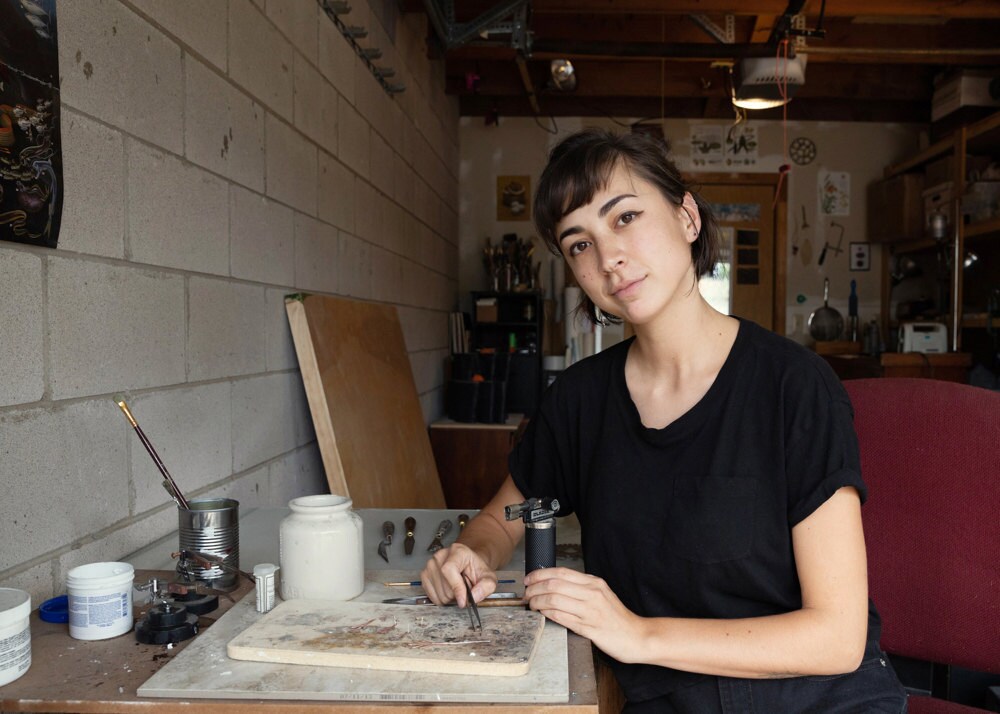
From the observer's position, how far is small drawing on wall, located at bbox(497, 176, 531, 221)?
5.57 m

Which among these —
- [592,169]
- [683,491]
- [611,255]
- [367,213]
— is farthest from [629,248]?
[367,213]

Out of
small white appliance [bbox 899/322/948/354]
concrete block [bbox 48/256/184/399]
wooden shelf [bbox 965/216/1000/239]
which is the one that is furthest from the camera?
small white appliance [bbox 899/322/948/354]

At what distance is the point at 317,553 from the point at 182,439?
2.08 feet

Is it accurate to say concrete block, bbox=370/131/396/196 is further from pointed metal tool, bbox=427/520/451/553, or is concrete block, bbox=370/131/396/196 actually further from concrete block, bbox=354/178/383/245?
pointed metal tool, bbox=427/520/451/553

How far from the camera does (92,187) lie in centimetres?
125

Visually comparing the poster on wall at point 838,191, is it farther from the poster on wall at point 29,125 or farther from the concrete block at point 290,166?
the poster on wall at point 29,125

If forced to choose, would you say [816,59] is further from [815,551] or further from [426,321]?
[815,551]

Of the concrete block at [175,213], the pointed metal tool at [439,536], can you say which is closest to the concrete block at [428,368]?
the concrete block at [175,213]

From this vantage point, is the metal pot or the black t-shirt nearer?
the black t-shirt

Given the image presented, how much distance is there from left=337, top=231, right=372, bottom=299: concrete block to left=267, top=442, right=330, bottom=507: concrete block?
1.89ft

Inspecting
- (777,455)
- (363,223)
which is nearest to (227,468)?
(777,455)

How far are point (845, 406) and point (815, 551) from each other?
22cm

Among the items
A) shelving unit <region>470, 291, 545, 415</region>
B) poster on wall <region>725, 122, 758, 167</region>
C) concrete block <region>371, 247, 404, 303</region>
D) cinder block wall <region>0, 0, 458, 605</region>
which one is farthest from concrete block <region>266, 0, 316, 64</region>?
poster on wall <region>725, 122, 758, 167</region>

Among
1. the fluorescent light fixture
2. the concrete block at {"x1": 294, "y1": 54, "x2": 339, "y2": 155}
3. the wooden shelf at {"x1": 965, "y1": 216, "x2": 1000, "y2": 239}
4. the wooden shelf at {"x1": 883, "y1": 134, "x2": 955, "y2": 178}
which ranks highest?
the fluorescent light fixture
